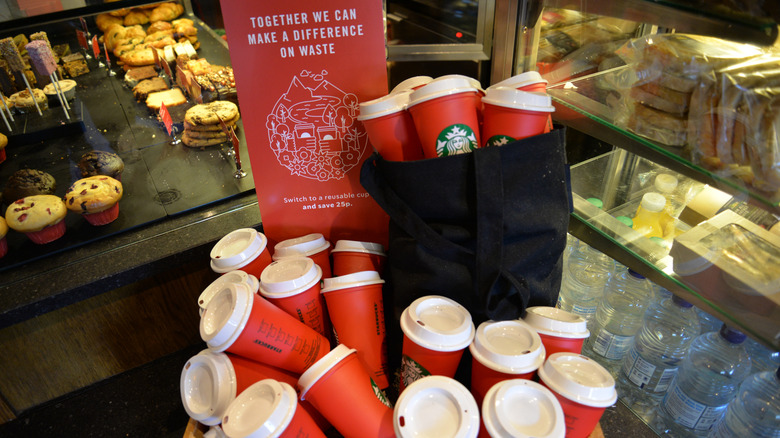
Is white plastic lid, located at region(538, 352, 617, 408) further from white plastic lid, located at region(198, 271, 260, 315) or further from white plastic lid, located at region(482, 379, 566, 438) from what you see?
white plastic lid, located at region(198, 271, 260, 315)

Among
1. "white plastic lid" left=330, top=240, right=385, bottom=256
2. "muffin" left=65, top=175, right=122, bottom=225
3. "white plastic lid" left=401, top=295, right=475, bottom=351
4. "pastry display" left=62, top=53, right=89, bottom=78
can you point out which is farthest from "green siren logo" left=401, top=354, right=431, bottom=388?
"pastry display" left=62, top=53, right=89, bottom=78

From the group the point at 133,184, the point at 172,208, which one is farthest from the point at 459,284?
the point at 133,184

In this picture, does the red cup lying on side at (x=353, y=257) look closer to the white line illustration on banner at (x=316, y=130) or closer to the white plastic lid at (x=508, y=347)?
the white line illustration on banner at (x=316, y=130)

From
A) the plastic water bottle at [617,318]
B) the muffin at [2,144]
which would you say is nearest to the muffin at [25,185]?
the muffin at [2,144]

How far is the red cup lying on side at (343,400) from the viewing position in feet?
3.20

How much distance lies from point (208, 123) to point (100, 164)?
1.52 feet

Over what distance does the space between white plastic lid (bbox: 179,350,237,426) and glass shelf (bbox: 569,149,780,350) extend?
104 cm

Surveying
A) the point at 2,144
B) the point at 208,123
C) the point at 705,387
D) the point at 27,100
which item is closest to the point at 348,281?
the point at 705,387

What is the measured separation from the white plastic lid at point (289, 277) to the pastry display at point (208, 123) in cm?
108

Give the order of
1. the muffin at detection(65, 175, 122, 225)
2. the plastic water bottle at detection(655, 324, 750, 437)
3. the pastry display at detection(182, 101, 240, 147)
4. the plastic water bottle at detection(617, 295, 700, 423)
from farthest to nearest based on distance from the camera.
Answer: the pastry display at detection(182, 101, 240, 147) → the muffin at detection(65, 175, 122, 225) → the plastic water bottle at detection(617, 295, 700, 423) → the plastic water bottle at detection(655, 324, 750, 437)

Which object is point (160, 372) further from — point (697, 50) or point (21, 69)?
point (697, 50)

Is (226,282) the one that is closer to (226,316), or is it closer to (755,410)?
(226,316)

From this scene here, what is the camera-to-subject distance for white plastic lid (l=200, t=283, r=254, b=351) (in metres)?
1.00

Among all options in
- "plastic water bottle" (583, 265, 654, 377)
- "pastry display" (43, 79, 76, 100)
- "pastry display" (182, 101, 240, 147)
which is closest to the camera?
"plastic water bottle" (583, 265, 654, 377)
